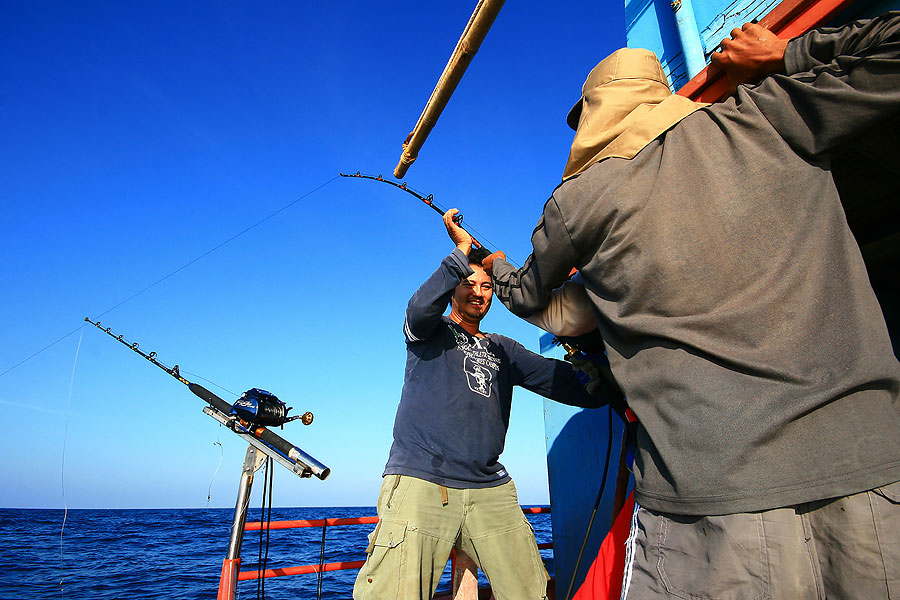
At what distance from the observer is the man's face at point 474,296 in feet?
12.1

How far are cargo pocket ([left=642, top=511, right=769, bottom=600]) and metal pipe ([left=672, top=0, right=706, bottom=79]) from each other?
456 cm

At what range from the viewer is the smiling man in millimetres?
2641

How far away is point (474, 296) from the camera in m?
3.69

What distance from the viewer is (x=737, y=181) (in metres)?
1.23

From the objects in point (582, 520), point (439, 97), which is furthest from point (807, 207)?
point (582, 520)

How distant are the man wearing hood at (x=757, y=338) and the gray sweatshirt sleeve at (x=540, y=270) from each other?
8 centimetres

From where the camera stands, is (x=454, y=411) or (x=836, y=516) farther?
(x=454, y=411)

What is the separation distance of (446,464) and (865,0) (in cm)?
276

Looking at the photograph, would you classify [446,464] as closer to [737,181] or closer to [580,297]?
[580,297]

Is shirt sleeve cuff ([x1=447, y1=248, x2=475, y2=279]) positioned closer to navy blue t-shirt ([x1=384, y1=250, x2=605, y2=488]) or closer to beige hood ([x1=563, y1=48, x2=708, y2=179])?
navy blue t-shirt ([x1=384, y1=250, x2=605, y2=488])

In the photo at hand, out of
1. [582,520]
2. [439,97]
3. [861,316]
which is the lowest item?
[582,520]

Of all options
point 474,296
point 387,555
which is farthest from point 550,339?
point 387,555

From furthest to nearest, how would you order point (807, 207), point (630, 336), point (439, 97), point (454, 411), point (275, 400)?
point (439, 97) → point (454, 411) → point (275, 400) → point (630, 336) → point (807, 207)

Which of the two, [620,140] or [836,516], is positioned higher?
[620,140]
